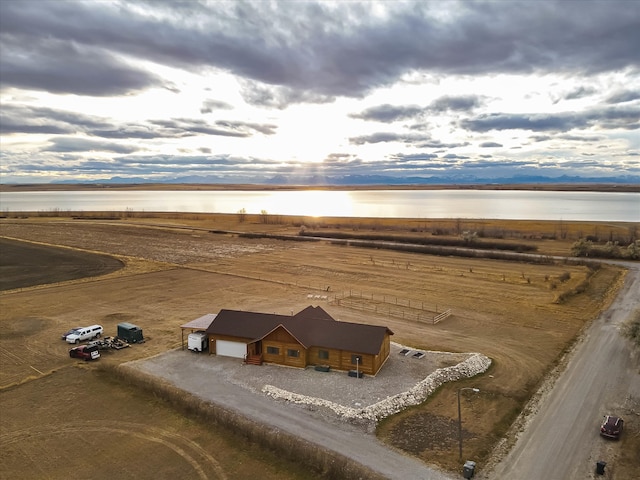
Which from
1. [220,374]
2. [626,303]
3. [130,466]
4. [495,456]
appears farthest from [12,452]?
[626,303]

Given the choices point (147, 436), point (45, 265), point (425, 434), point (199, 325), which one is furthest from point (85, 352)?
point (45, 265)

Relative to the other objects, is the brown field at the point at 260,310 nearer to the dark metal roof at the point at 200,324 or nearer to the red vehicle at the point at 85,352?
the red vehicle at the point at 85,352

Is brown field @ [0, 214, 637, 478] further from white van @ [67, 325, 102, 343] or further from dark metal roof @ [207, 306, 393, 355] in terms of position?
dark metal roof @ [207, 306, 393, 355]

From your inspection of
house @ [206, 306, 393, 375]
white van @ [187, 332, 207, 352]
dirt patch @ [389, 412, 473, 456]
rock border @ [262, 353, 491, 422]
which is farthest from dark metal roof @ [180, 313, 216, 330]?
dirt patch @ [389, 412, 473, 456]

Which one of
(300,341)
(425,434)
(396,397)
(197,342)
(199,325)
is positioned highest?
(300,341)

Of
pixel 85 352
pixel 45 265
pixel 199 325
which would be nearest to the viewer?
pixel 85 352

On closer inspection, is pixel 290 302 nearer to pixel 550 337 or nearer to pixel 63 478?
pixel 550 337

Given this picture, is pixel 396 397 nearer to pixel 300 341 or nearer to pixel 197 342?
pixel 300 341
